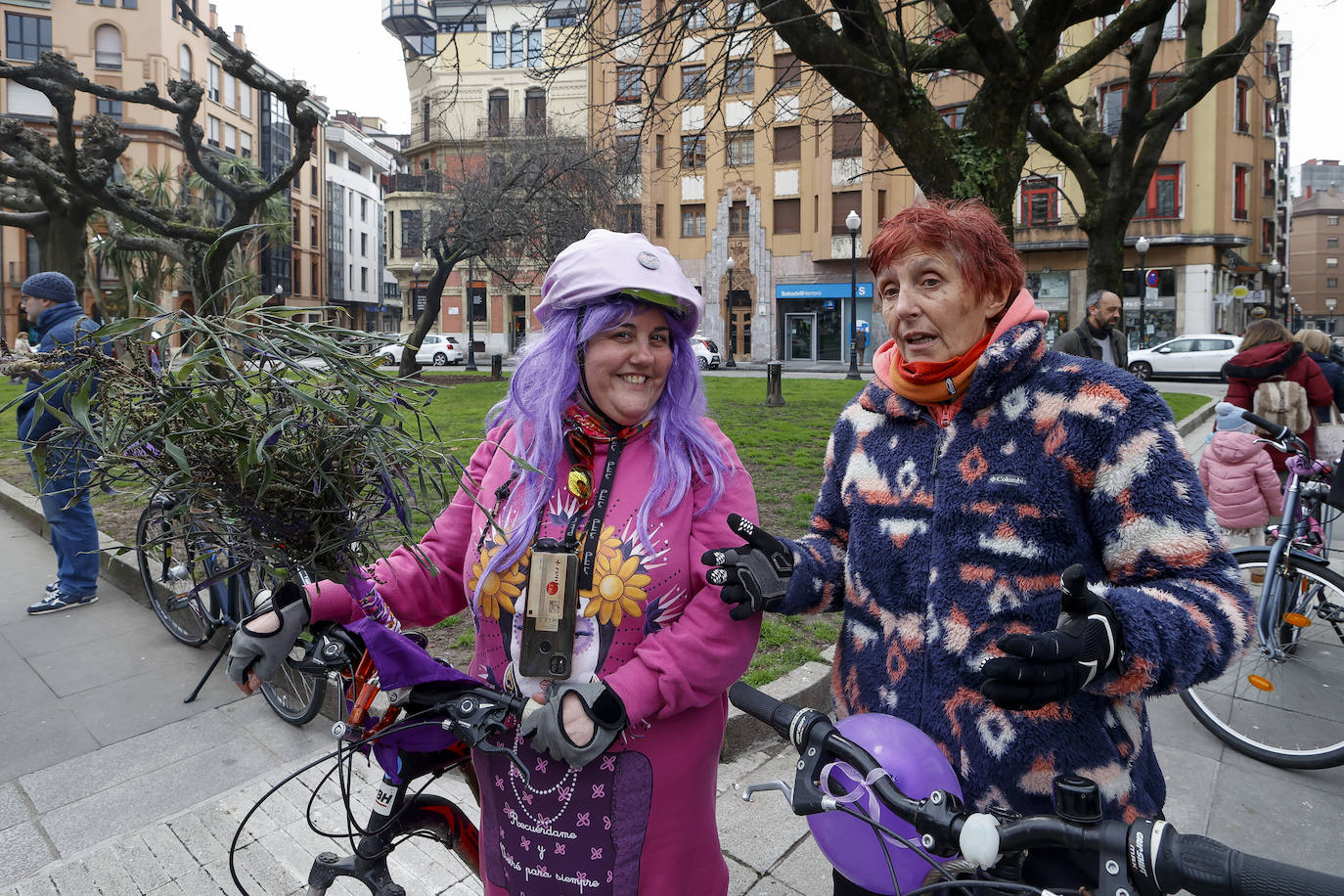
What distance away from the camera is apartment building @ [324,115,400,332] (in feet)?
197

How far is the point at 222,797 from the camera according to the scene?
3.40 metres

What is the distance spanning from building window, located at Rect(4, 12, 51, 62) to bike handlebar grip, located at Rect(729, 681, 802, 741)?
55798 millimetres

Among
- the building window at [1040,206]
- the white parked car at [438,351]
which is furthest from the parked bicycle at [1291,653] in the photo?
the building window at [1040,206]

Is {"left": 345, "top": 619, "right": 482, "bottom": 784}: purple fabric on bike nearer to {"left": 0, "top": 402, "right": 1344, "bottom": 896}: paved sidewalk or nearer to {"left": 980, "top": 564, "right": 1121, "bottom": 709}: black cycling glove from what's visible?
{"left": 980, "top": 564, "right": 1121, "bottom": 709}: black cycling glove

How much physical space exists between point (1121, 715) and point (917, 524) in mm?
506

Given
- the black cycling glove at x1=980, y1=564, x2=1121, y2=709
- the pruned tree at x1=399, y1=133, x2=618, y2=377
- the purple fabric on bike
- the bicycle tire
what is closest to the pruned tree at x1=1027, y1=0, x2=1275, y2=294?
the bicycle tire

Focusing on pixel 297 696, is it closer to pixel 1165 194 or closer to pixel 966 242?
pixel 966 242

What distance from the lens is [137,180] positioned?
127 feet

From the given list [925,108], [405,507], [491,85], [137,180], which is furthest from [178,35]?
[405,507]

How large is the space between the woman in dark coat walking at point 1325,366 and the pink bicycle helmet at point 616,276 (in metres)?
5.79

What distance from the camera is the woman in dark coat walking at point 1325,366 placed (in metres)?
5.71

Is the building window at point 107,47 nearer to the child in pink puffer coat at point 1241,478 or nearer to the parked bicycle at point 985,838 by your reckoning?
the child in pink puffer coat at point 1241,478

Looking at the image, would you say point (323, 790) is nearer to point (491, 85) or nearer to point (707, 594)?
point (707, 594)

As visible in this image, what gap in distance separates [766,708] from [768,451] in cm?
910
